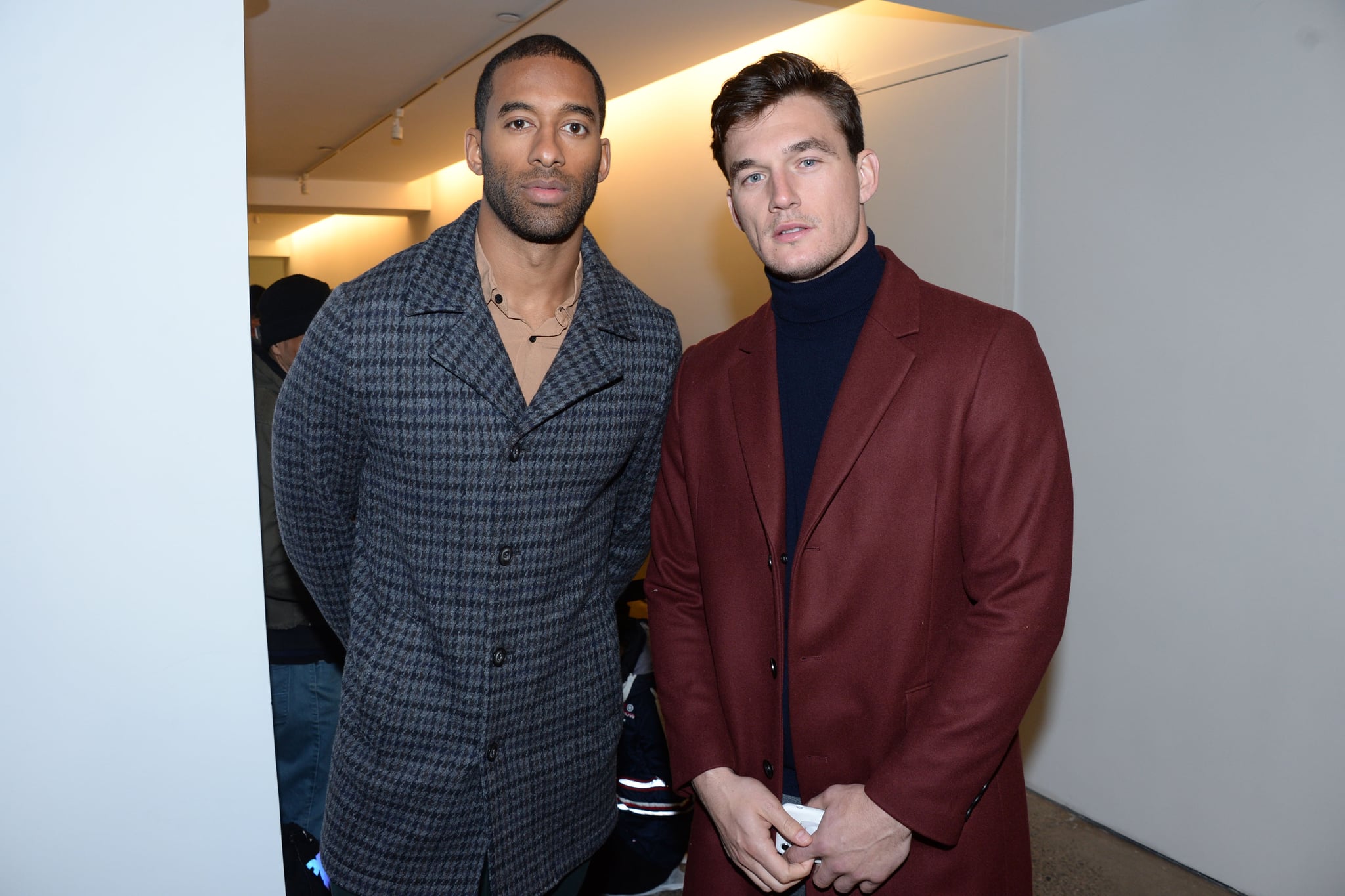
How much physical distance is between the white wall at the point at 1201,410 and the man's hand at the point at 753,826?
6.78ft

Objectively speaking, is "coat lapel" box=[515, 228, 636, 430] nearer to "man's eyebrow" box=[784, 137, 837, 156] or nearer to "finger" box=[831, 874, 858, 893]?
"man's eyebrow" box=[784, 137, 837, 156]

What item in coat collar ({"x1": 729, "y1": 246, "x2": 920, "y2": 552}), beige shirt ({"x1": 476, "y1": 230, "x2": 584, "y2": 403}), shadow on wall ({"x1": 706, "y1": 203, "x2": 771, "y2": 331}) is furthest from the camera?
shadow on wall ({"x1": 706, "y1": 203, "x2": 771, "y2": 331})

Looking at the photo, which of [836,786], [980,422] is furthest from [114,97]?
[836,786]

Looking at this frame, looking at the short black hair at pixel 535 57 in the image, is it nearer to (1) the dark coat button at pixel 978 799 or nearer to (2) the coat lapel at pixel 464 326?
(2) the coat lapel at pixel 464 326

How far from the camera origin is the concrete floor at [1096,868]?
3010 mm

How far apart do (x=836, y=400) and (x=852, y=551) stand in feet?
0.81

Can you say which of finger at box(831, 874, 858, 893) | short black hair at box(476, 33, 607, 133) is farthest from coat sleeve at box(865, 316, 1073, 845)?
short black hair at box(476, 33, 607, 133)

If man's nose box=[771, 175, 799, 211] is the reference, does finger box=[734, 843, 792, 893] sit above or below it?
below

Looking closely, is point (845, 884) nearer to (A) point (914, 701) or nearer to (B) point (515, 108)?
(A) point (914, 701)

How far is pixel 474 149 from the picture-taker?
1785 mm

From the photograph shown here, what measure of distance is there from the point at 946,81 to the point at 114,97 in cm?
326

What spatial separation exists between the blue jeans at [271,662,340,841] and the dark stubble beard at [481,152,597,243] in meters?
1.62

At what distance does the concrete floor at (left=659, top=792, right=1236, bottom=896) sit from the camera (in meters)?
3.01

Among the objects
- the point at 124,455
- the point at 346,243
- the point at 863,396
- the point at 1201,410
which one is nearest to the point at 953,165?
the point at 1201,410
